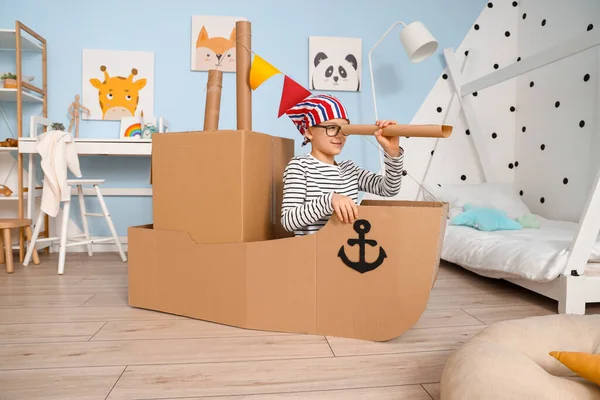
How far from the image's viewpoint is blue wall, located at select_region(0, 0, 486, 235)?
2.29 m

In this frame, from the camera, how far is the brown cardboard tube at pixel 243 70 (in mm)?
1271

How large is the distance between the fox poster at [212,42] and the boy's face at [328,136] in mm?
1322

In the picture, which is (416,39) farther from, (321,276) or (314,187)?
(321,276)

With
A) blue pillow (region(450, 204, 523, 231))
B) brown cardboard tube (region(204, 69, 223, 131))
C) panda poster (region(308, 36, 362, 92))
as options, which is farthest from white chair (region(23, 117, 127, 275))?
blue pillow (region(450, 204, 523, 231))

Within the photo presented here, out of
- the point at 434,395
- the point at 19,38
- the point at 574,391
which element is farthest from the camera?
the point at 19,38

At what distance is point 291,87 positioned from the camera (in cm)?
127

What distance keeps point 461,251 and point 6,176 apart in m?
2.28

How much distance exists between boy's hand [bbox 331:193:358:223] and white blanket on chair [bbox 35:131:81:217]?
1386 mm

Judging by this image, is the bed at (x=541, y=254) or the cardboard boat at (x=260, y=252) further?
the bed at (x=541, y=254)

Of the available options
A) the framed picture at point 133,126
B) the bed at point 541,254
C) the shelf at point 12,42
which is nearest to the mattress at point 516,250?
the bed at point 541,254

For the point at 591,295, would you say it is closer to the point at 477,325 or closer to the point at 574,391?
the point at 477,325

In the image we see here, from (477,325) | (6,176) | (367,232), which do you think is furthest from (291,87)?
(6,176)

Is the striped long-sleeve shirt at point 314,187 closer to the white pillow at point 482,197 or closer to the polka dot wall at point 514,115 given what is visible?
the white pillow at point 482,197

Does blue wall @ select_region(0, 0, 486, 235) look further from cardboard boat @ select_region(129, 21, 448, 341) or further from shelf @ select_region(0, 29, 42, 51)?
cardboard boat @ select_region(129, 21, 448, 341)
